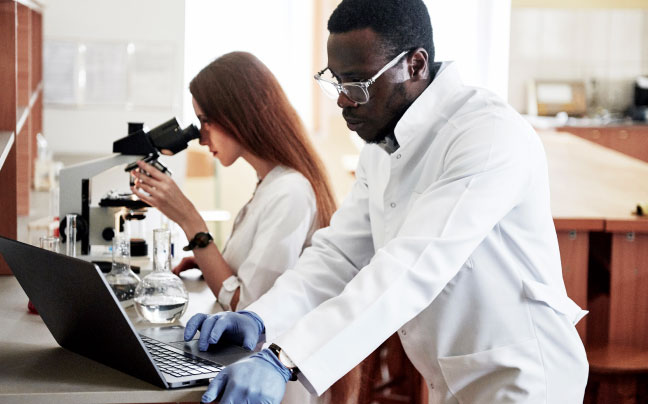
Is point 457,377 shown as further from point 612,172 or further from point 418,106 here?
point 612,172

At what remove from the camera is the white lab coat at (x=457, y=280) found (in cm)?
145

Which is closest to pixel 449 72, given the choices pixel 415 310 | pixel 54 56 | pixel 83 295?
pixel 415 310

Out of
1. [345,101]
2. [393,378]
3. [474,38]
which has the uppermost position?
[474,38]

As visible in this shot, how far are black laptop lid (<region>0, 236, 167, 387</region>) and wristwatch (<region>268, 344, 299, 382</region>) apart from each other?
7.5 inches

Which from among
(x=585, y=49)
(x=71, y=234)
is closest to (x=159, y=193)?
(x=71, y=234)

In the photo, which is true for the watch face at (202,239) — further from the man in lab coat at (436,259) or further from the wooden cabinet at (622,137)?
the wooden cabinet at (622,137)

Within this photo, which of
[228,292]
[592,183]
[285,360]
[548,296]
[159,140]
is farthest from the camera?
[592,183]

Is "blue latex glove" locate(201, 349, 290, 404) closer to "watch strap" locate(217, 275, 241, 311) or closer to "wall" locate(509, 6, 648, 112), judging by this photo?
"watch strap" locate(217, 275, 241, 311)

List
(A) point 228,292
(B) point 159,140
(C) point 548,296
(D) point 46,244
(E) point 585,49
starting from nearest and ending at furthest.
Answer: (C) point 548,296 < (D) point 46,244 < (A) point 228,292 < (B) point 159,140 < (E) point 585,49

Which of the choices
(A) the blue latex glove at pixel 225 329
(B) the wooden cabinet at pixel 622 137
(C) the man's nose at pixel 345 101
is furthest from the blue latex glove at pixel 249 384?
(B) the wooden cabinet at pixel 622 137

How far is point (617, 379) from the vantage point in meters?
2.70

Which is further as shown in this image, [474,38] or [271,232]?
[474,38]

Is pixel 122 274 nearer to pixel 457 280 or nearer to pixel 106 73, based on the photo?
pixel 457 280

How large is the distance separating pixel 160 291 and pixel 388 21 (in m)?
0.75
